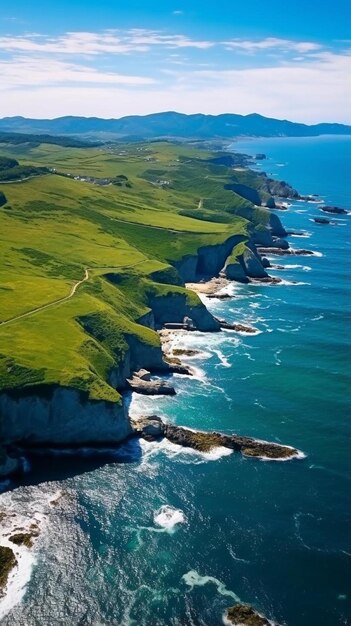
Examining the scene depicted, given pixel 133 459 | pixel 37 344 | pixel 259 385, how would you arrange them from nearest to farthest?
pixel 133 459 → pixel 37 344 → pixel 259 385

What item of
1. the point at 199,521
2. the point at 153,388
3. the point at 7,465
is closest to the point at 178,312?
the point at 153,388

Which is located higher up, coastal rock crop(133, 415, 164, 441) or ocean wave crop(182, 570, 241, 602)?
coastal rock crop(133, 415, 164, 441)

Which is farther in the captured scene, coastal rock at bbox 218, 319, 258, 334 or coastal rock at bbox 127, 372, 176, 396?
coastal rock at bbox 218, 319, 258, 334

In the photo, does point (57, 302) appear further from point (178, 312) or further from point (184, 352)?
point (178, 312)

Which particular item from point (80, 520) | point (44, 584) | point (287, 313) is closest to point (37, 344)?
point (80, 520)

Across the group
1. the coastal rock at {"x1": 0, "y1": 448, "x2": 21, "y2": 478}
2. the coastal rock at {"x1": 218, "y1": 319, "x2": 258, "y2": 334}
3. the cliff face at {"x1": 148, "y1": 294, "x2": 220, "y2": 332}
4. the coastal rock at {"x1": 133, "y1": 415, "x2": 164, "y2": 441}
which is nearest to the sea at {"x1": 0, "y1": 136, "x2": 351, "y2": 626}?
the coastal rock at {"x1": 0, "y1": 448, "x2": 21, "y2": 478}

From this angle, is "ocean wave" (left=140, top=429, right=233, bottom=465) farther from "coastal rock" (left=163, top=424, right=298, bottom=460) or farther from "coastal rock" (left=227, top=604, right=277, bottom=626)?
"coastal rock" (left=227, top=604, right=277, bottom=626)

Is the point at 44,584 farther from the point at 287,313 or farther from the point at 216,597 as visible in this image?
the point at 287,313
